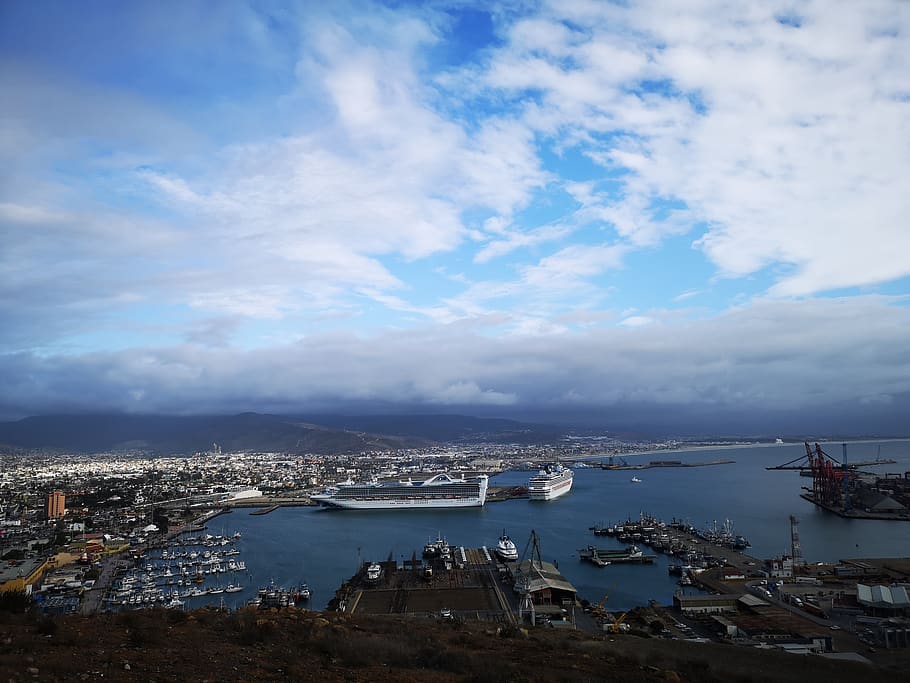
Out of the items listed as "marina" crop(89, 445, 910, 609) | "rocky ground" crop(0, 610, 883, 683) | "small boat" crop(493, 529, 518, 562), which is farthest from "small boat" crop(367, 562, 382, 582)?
"rocky ground" crop(0, 610, 883, 683)

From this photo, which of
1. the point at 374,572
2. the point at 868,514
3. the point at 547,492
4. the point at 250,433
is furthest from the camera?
the point at 250,433

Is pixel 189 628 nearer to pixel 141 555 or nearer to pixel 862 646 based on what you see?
pixel 862 646

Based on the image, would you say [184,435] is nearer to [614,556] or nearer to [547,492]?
[547,492]

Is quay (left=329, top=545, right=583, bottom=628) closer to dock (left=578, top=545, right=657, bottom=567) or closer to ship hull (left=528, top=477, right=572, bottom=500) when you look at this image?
dock (left=578, top=545, right=657, bottom=567)

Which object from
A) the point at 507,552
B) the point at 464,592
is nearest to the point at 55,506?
the point at 507,552

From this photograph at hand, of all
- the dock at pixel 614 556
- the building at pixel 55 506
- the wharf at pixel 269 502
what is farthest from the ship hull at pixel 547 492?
the building at pixel 55 506

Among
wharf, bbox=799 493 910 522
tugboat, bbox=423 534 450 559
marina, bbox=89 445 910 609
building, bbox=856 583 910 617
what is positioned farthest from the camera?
wharf, bbox=799 493 910 522
